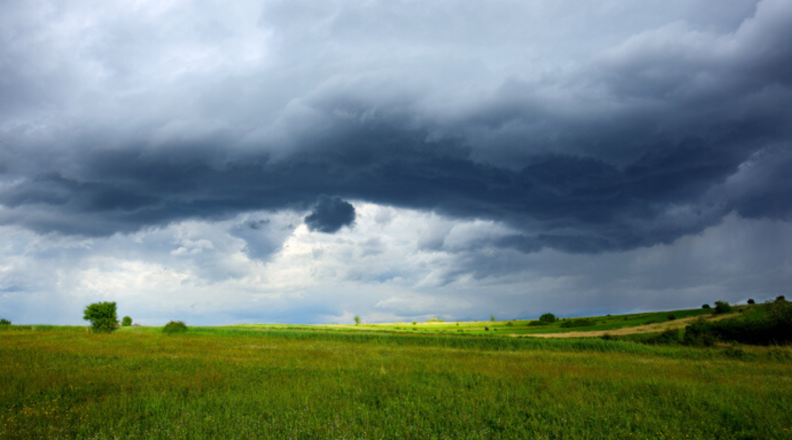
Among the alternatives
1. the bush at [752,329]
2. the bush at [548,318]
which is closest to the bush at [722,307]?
the bush at [752,329]

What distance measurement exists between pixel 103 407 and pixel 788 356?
1685 inches

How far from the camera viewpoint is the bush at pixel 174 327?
57.8m

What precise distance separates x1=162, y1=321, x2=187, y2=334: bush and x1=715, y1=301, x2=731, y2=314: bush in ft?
247

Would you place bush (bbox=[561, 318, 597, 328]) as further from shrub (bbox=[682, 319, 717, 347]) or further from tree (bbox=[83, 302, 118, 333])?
tree (bbox=[83, 302, 118, 333])

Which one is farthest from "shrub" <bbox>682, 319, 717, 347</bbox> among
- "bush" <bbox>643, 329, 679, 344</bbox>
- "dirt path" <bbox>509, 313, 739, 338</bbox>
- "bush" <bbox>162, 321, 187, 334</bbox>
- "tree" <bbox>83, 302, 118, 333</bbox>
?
"tree" <bbox>83, 302, 118, 333</bbox>

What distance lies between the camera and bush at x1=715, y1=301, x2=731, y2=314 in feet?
163

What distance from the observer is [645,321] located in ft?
184

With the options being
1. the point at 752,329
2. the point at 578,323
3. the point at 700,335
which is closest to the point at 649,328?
the point at 752,329

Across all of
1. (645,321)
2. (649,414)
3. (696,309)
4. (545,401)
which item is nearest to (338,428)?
(545,401)

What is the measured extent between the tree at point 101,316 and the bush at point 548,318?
71.3 metres

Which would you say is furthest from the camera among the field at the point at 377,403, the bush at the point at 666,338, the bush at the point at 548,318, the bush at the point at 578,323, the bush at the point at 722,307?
the bush at the point at 548,318

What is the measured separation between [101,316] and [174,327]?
1021cm

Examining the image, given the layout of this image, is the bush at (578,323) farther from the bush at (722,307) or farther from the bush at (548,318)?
the bush at (722,307)

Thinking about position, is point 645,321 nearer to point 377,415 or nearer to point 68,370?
point 377,415
